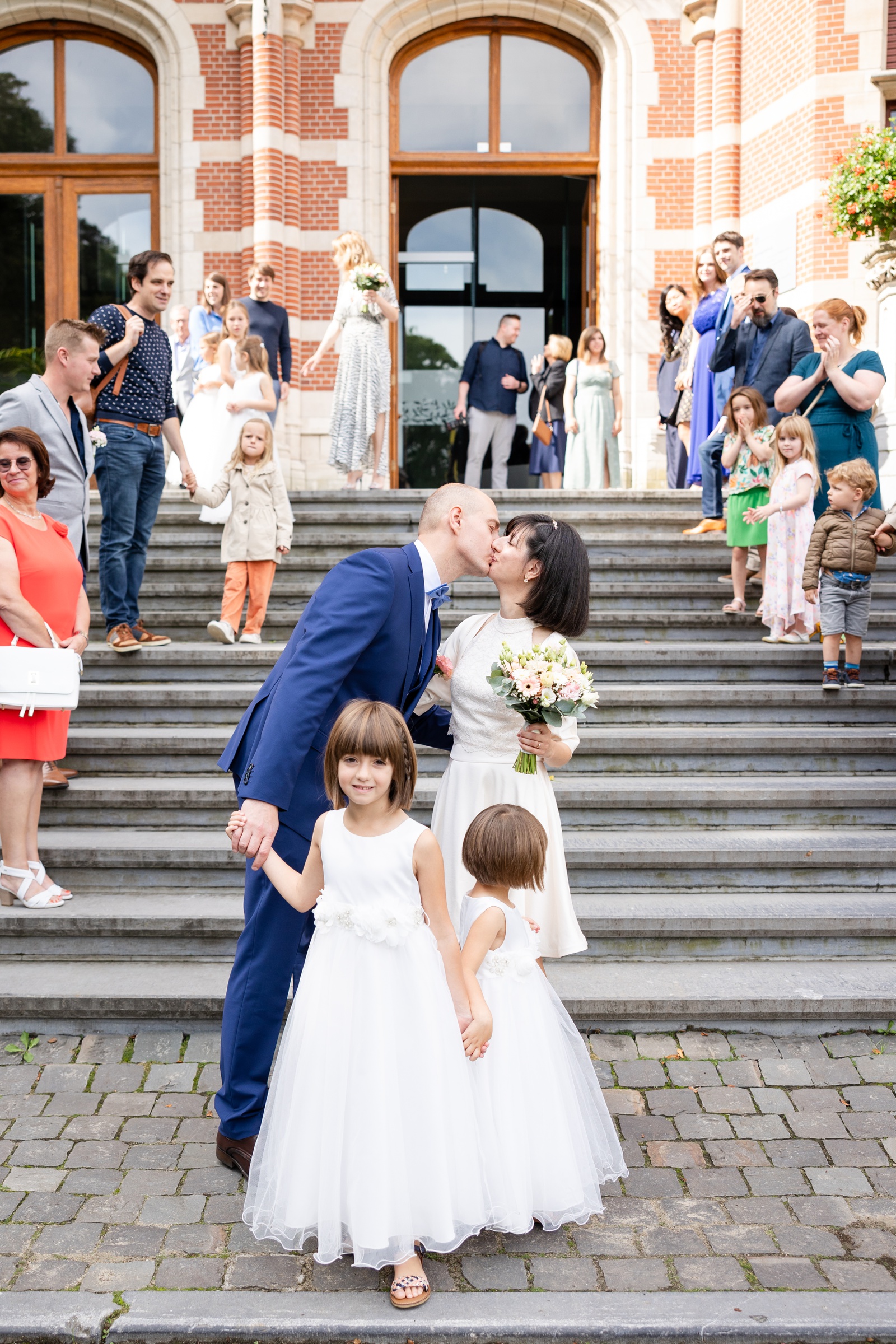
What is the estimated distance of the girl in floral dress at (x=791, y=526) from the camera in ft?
23.7

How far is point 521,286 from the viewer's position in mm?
15867

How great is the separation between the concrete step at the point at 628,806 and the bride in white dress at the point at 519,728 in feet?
6.40

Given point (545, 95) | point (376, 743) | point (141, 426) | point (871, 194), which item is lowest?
point (376, 743)

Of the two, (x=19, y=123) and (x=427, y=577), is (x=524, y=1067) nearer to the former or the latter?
(x=427, y=577)

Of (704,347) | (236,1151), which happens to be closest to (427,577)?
(236,1151)

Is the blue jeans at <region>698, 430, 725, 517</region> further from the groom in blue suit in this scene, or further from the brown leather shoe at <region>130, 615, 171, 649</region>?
the groom in blue suit

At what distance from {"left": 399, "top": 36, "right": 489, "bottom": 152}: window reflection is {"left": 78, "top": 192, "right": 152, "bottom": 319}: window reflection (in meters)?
3.37

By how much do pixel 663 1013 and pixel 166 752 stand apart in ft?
9.63

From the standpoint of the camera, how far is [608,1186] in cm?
348

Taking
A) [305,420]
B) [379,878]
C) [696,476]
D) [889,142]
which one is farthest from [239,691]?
[305,420]

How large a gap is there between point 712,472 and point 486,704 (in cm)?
555

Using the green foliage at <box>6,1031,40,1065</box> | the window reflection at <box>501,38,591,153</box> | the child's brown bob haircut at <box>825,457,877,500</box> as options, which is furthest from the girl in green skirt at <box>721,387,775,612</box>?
the window reflection at <box>501,38,591,153</box>

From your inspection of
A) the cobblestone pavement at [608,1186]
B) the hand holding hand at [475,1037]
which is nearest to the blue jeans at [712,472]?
the cobblestone pavement at [608,1186]

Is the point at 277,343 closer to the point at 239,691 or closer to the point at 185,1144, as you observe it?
the point at 239,691
